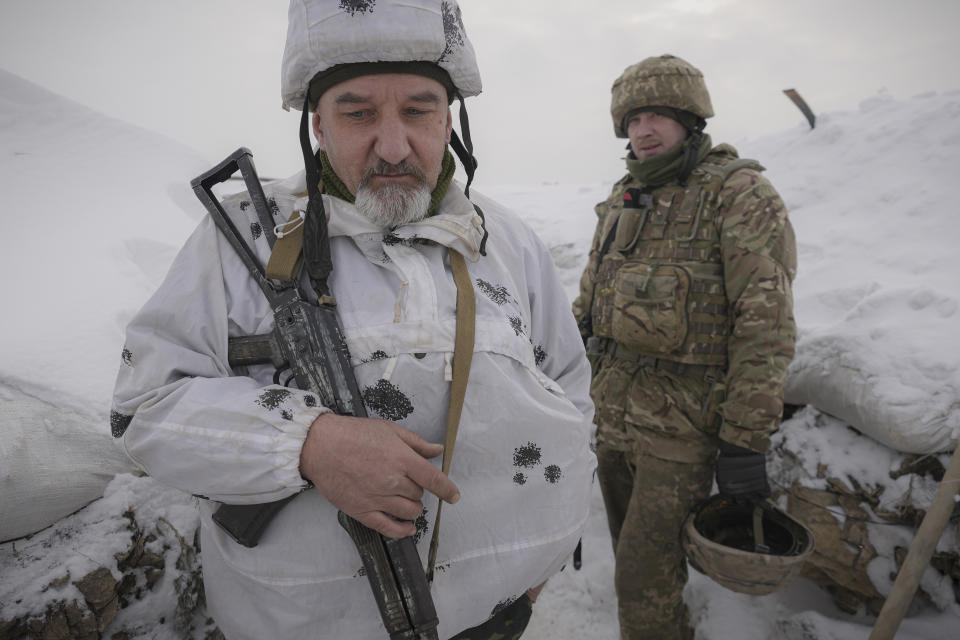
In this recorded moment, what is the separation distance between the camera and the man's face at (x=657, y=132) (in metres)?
2.89

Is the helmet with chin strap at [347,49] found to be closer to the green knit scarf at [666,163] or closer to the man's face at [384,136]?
the man's face at [384,136]

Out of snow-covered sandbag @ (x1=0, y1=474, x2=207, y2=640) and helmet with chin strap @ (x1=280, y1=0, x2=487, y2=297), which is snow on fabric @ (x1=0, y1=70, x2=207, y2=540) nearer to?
snow-covered sandbag @ (x1=0, y1=474, x2=207, y2=640)

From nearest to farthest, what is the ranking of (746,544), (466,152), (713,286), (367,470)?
1. (367,470)
2. (466,152)
3. (713,286)
4. (746,544)

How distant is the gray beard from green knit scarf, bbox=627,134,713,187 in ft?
6.35

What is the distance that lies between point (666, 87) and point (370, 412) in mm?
2515

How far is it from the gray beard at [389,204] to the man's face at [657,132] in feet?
6.65

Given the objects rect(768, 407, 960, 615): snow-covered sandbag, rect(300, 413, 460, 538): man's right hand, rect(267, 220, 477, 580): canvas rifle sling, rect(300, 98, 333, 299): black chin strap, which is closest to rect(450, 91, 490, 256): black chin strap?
rect(267, 220, 477, 580): canvas rifle sling

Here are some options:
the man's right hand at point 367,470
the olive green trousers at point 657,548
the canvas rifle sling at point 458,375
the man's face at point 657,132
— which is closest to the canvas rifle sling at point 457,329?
the canvas rifle sling at point 458,375

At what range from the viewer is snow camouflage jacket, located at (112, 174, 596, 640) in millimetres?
1103

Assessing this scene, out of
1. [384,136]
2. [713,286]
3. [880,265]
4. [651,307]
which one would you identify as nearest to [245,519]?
[384,136]

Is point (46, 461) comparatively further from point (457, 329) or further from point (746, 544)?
point (746, 544)

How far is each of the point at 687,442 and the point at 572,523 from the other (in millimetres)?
1469

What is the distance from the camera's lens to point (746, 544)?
9.07ft

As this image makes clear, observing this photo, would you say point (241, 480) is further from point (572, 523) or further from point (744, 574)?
point (744, 574)
